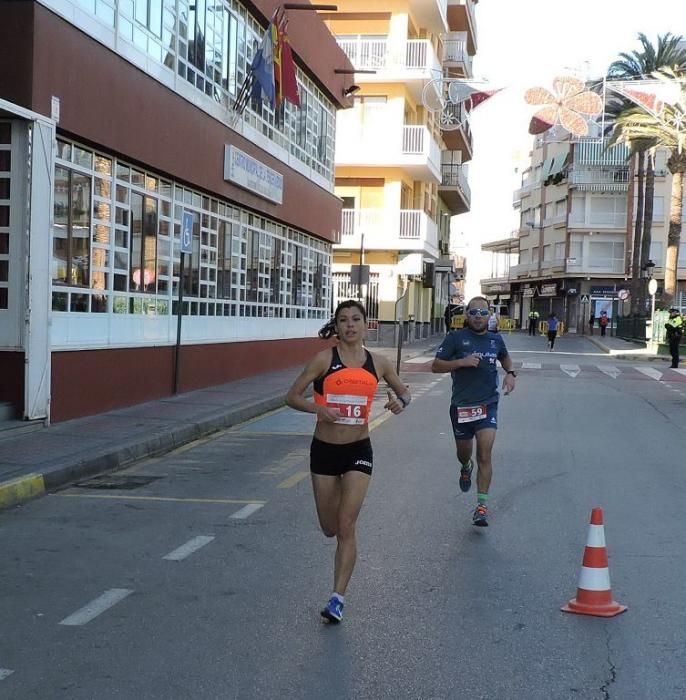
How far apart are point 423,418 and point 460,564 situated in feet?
29.5

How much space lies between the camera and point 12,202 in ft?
37.9

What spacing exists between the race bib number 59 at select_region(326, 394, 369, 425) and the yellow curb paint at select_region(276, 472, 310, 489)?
158 inches

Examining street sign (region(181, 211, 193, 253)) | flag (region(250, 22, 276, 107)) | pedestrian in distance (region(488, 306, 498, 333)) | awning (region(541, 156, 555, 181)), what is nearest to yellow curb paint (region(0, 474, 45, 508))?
pedestrian in distance (region(488, 306, 498, 333))

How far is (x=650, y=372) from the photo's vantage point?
2770 cm

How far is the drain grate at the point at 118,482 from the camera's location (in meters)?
9.31

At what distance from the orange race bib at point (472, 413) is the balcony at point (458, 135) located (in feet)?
123

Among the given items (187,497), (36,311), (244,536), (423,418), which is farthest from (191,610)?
(423,418)

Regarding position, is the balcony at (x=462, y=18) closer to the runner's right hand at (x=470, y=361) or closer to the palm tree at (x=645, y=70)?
the palm tree at (x=645, y=70)

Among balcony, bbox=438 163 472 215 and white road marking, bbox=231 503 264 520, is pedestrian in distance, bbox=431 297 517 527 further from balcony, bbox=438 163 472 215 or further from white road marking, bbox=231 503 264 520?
balcony, bbox=438 163 472 215

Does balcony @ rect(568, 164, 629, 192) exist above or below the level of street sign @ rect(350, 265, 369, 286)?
above

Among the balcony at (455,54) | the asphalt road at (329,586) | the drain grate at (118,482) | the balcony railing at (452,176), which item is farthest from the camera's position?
the balcony railing at (452,176)

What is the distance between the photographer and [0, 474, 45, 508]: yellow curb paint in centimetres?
823

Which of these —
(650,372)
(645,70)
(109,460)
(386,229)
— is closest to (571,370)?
(650,372)

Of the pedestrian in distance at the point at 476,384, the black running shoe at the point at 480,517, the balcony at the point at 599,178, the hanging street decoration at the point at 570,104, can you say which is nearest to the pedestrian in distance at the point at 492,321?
the pedestrian in distance at the point at 476,384
